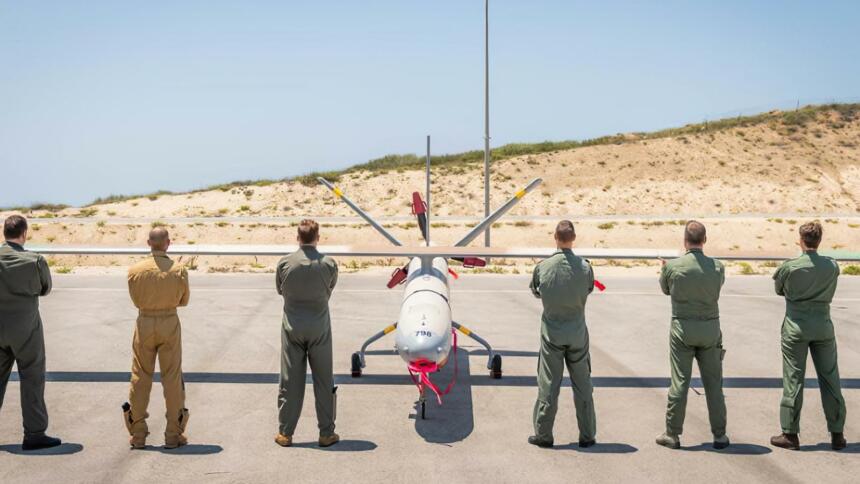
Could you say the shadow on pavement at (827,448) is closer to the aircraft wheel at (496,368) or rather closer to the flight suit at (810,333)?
the flight suit at (810,333)

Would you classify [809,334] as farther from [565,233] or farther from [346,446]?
[346,446]

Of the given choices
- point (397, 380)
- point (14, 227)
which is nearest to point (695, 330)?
point (397, 380)

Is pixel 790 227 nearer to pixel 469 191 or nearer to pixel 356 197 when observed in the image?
pixel 469 191

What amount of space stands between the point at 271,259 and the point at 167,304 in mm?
28412

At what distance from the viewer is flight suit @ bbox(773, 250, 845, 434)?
7855 mm

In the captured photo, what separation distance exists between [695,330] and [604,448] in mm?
1773

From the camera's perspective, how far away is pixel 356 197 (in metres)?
57.8

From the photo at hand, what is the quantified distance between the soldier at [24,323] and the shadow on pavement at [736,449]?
7592mm

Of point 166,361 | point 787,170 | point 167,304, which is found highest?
point 787,170

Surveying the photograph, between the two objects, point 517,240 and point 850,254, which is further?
point 517,240

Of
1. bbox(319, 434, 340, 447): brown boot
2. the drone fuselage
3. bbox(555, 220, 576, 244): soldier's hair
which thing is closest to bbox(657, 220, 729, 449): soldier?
bbox(555, 220, 576, 244): soldier's hair

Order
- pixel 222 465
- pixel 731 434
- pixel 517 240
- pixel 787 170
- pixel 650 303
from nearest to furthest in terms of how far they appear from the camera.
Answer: pixel 222 465 → pixel 731 434 → pixel 650 303 → pixel 517 240 → pixel 787 170

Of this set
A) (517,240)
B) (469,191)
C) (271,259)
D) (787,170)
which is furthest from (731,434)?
(787,170)

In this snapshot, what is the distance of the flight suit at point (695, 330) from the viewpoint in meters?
7.72
